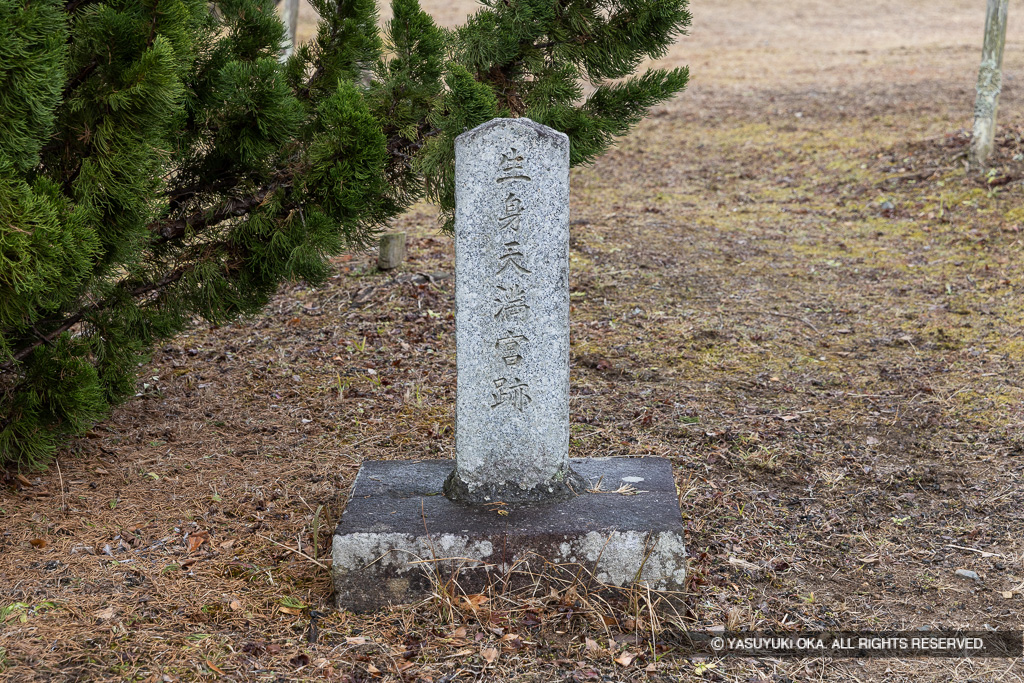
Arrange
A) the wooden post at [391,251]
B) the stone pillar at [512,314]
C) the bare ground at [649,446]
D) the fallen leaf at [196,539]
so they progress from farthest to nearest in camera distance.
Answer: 1. the wooden post at [391,251]
2. the fallen leaf at [196,539]
3. the stone pillar at [512,314]
4. the bare ground at [649,446]

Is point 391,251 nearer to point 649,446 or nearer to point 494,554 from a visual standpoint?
point 649,446

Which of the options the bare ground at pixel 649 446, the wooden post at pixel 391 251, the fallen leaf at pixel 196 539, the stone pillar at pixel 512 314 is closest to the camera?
the bare ground at pixel 649 446

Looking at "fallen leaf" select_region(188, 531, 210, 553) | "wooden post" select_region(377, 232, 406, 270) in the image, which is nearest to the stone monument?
"fallen leaf" select_region(188, 531, 210, 553)

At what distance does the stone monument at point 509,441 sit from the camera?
3281 mm

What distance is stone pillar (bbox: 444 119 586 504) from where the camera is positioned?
10.7ft

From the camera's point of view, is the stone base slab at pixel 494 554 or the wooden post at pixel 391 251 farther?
the wooden post at pixel 391 251

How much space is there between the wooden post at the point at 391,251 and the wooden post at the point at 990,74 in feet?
18.4

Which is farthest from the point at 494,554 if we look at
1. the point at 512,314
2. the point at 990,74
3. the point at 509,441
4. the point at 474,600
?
the point at 990,74

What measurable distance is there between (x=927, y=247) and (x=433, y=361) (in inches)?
176

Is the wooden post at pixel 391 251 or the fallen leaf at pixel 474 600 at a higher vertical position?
the wooden post at pixel 391 251

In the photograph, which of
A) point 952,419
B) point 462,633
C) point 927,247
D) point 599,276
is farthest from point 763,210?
point 462,633

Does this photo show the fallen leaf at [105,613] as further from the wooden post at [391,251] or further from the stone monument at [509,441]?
the wooden post at [391,251]

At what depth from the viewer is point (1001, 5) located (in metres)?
7.90

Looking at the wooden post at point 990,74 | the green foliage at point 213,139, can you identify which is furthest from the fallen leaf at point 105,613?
the wooden post at point 990,74
